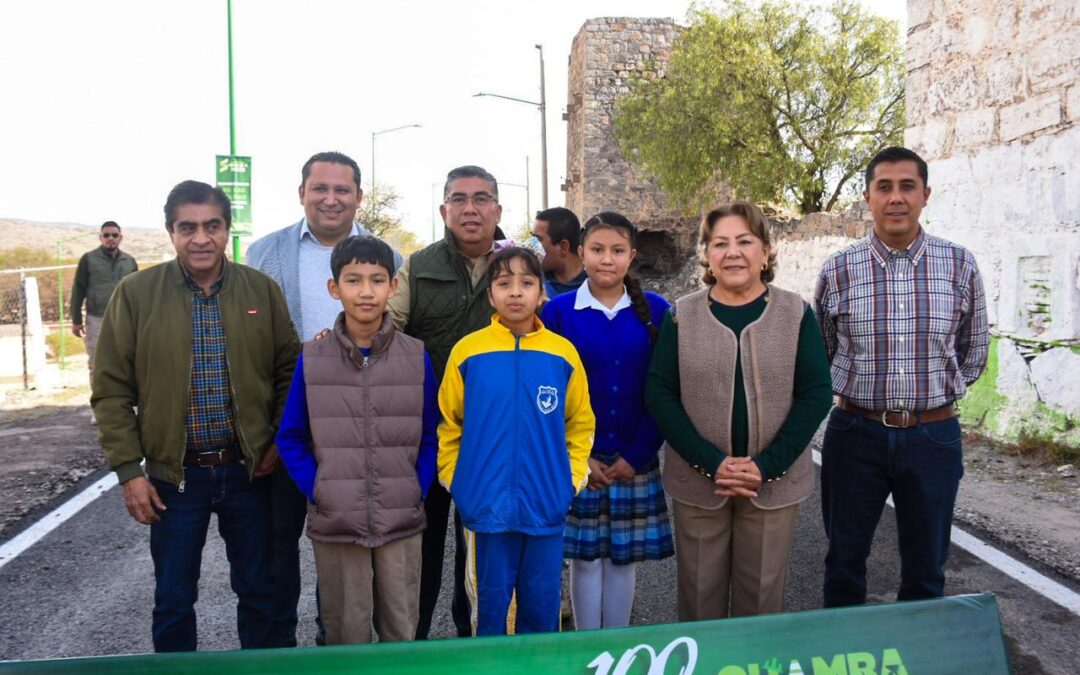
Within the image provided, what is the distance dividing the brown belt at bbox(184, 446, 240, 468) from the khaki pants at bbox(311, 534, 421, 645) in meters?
0.49

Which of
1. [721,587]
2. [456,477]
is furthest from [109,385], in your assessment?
[721,587]

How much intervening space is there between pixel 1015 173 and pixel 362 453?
6488mm

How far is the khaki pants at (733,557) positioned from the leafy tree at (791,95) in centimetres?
1531

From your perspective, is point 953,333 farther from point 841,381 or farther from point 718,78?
point 718,78

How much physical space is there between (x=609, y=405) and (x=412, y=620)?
3.59ft

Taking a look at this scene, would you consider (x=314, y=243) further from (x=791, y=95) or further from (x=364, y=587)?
(x=791, y=95)

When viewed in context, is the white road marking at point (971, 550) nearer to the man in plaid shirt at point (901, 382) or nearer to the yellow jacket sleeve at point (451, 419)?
the man in plaid shirt at point (901, 382)

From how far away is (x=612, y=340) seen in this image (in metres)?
3.27

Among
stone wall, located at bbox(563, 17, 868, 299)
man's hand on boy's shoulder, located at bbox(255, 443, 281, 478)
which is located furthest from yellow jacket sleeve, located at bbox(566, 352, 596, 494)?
stone wall, located at bbox(563, 17, 868, 299)

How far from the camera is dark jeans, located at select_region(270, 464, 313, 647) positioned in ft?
10.7

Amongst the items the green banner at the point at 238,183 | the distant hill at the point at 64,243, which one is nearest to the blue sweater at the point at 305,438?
the green banner at the point at 238,183

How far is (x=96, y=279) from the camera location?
919cm

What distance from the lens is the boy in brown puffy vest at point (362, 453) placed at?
290cm

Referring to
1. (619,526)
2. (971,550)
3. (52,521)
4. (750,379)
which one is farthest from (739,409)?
(52,521)
